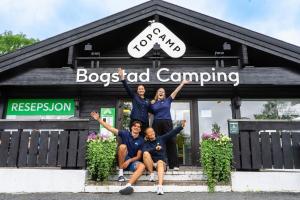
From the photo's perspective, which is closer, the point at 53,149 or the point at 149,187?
the point at 149,187

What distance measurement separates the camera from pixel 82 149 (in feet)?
21.3

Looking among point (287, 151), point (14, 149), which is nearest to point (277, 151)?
point (287, 151)

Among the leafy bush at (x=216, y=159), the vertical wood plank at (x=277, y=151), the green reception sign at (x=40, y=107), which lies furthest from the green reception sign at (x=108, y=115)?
the vertical wood plank at (x=277, y=151)

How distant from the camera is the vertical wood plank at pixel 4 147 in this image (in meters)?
6.68

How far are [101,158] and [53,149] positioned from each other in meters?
1.25

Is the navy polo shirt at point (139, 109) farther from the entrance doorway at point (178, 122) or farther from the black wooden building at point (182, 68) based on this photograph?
the entrance doorway at point (178, 122)

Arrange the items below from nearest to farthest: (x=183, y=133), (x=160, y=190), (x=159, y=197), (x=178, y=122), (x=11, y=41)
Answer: (x=159, y=197) < (x=160, y=190) < (x=183, y=133) < (x=178, y=122) < (x=11, y=41)

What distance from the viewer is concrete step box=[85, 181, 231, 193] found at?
588cm

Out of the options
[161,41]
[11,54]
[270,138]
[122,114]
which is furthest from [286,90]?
[11,54]

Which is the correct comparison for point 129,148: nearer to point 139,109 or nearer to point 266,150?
point 139,109

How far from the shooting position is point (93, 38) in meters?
8.85

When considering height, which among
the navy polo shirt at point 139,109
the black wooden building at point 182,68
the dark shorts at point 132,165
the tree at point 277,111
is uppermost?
the black wooden building at point 182,68

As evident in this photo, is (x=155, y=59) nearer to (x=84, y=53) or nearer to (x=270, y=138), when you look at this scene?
(x=84, y=53)

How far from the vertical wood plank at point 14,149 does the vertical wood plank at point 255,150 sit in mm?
5000
